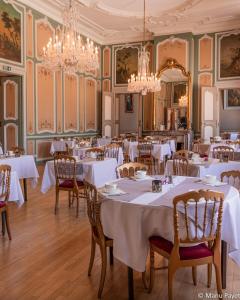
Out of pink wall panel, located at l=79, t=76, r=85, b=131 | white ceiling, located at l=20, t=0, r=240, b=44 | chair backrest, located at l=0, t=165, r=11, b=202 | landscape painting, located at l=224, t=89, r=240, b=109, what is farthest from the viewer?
landscape painting, located at l=224, t=89, r=240, b=109

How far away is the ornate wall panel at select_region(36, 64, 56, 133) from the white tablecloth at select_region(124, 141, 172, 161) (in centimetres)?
282

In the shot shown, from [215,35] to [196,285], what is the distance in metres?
11.9

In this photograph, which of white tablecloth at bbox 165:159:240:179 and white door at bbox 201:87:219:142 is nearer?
white tablecloth at bbox 165:159:240:179

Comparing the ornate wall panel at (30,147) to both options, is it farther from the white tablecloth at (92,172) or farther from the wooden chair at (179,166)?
the wooden chair at (179,166)

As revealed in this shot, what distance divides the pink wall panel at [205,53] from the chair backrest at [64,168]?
9.35m

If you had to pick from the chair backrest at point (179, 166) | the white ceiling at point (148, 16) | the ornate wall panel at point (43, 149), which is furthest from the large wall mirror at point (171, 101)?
the chair backrest at point (179, 166)

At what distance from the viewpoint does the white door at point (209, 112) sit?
42.9 feet

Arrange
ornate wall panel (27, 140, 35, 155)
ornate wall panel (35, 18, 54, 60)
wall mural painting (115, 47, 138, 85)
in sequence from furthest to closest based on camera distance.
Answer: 1. wall mural painting (115, 47, 138, 85)
2. ornate wall panel (35, 18, 54, 60)
3. ornate wall panel (27, 140, 35, 155)

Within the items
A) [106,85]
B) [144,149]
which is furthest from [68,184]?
[106,85]

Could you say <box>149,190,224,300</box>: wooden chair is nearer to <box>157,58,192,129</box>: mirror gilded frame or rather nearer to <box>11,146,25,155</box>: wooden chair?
<box>11,146,25,155</box>: wooden chair

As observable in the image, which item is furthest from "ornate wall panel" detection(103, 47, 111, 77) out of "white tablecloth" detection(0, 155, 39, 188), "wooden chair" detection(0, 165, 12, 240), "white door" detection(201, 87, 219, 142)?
"wooden chair" detection(0, 165, 12, 240)

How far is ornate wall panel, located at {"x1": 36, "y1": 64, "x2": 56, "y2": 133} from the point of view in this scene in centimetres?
1113

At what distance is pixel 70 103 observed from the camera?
42.5 feet

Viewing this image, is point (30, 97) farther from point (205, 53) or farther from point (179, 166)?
point (205, 53)
